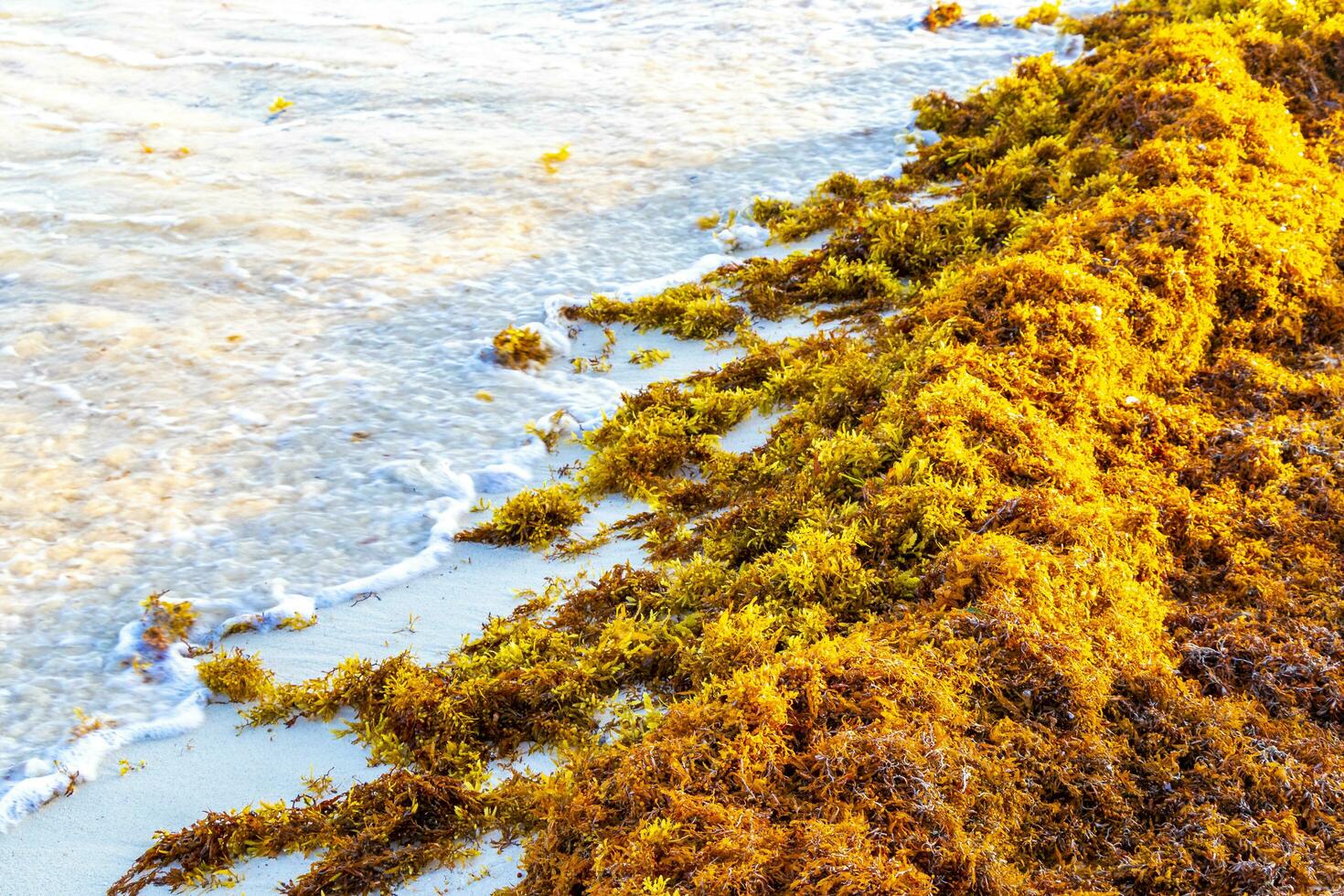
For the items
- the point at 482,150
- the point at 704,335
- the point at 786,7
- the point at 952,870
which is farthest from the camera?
the point at 786,7

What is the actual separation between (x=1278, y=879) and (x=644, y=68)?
7.01 meters

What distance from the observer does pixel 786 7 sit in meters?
8.63

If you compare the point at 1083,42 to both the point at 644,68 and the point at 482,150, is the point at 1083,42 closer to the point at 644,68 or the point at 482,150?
the point at 644,68

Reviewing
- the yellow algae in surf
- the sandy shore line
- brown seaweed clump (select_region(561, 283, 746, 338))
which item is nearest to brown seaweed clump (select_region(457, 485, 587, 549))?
the sandy shore line

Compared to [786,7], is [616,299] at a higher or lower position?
lower

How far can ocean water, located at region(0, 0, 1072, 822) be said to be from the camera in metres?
3.35

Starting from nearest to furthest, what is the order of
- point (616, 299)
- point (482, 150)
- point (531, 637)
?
1. point (531, 637)
2. point (616, 299)
3. point (482, 150)

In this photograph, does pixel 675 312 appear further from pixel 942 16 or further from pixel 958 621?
pixel 942 16

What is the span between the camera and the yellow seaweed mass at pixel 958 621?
197 centimetres

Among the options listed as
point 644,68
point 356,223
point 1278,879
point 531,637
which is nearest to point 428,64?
point 644,68

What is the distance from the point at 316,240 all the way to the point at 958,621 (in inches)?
170

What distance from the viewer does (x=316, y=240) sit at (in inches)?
212

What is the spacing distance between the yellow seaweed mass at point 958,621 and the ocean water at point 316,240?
715 millimetres

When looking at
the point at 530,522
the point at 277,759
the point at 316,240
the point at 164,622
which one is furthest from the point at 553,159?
the point at 277,759
